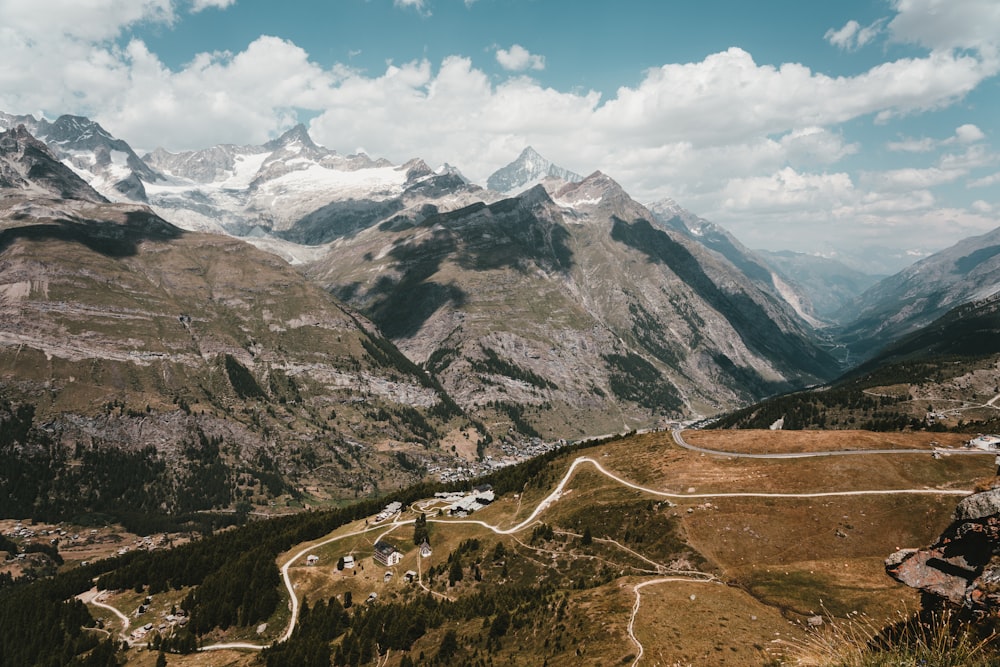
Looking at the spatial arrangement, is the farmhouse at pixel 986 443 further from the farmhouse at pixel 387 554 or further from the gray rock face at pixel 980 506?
the farmhouse at pixel 387 554

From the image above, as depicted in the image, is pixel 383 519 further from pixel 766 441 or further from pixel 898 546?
pixel 898 546

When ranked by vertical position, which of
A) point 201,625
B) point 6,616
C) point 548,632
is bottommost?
point 6,616

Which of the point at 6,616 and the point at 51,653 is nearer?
the point at 51,653

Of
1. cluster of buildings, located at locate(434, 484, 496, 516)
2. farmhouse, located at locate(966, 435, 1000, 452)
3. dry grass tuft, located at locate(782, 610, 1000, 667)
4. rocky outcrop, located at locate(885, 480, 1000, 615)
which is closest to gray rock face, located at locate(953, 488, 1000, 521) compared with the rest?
rocky outcrop, located at locate(885, 480, 1000, 615)

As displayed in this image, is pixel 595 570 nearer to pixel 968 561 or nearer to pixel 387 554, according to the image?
pixel 387 554

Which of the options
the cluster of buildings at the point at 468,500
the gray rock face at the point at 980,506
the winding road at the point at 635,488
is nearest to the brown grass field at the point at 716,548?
the winding road at the point at 635,488

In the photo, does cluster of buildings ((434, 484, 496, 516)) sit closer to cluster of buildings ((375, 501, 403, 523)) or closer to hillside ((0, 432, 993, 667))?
hillside ((0, 432, 993, 667))

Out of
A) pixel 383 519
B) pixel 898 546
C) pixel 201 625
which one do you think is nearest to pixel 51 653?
pixel 201 625

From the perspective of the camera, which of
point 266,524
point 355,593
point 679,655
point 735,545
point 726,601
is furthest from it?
point 266,524
